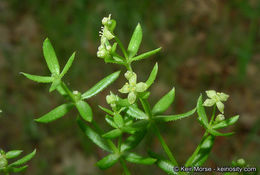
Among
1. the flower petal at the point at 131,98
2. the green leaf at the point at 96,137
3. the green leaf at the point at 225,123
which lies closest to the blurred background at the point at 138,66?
the green leaf at the point at 96,137

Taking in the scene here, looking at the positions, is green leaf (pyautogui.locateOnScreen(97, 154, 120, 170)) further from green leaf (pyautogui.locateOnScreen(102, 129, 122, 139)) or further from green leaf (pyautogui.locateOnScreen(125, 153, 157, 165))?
green leaf (pyautogui.locateOnScreen(102, 129, 122, 139))

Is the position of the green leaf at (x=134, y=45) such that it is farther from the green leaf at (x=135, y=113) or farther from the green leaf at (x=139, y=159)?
the green leaf at (x=139, y=159)

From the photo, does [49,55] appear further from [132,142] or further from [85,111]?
[132,142]

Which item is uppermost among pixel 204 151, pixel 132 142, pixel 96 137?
pixel 96 137

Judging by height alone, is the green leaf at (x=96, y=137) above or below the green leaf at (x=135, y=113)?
below

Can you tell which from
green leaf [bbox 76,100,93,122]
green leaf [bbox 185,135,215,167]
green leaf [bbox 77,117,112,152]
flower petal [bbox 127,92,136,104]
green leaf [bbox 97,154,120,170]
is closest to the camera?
flower petal [bbox 127,92,136,104]

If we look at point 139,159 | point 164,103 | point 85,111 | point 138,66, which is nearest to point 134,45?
point 164,103

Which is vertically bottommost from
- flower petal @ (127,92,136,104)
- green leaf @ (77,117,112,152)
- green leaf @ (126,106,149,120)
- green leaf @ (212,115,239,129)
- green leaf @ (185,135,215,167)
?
green leaf @ (185,135,215,167)

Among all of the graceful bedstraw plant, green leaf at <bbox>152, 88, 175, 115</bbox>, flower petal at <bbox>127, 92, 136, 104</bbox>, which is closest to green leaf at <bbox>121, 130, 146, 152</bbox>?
the graceful bedstraw plant

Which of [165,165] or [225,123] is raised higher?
[225,123]
